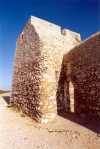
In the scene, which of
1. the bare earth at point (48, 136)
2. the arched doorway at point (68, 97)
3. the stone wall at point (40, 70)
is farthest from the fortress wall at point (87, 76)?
the bare earth at point (48, 136)

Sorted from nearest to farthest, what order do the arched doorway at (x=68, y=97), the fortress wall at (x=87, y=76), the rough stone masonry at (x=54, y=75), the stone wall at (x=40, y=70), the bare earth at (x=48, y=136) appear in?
the bare earth at (x=48, y=136) < the stone wall at (x=40, y=70) < the rough stone masonry at (x=54, y=75) < the fortress wall at (x=87, y=76) < the arched doorway at (x=68, y=97)

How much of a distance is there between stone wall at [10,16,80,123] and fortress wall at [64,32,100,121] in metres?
1.23

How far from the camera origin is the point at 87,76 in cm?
681

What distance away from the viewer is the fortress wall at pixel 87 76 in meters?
6.25

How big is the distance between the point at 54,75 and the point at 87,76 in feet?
5.67

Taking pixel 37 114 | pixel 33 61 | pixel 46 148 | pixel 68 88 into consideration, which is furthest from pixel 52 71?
pixel 46 148

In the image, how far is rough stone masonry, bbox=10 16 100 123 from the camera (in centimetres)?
605

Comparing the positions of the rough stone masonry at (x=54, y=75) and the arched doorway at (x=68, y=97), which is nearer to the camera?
the rough stone masonry at (x=54, y=75)

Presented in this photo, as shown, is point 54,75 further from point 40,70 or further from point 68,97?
point 68,97

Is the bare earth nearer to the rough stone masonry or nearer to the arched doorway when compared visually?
the rough stone masonry

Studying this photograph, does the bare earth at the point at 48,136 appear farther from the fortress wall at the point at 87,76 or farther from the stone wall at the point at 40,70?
the fortress wall at the point at 87,76

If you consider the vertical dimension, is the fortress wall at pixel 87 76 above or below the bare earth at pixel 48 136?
above

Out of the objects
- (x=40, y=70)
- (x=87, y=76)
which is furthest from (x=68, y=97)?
(x=40, y=70)

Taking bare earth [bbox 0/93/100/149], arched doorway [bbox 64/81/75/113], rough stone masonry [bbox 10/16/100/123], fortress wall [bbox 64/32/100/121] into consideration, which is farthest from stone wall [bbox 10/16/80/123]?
fortress wall [bbox 64/32/100/121]
